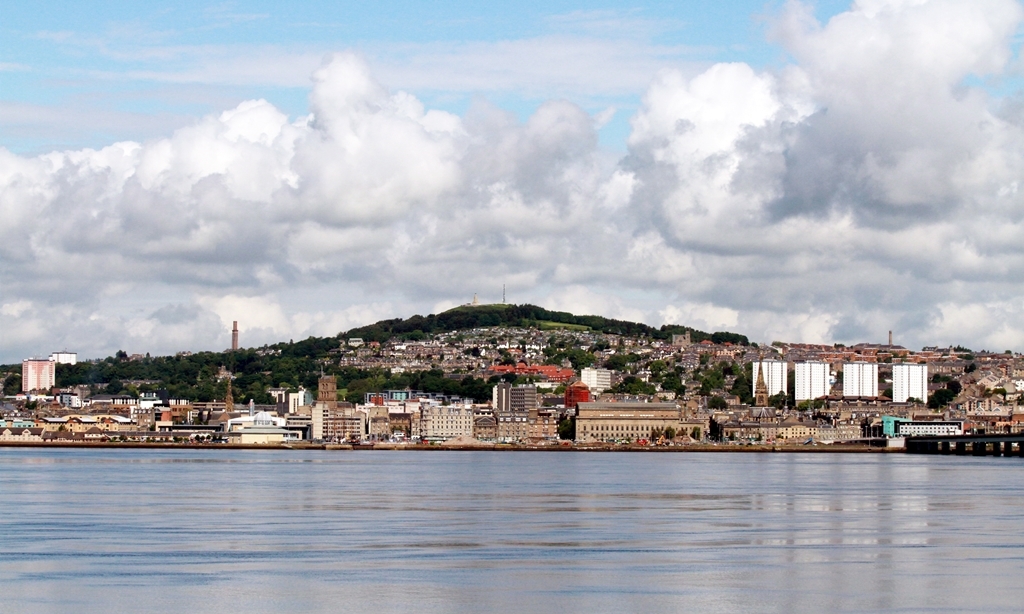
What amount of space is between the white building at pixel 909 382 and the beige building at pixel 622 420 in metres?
48.4

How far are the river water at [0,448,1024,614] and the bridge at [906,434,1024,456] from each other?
76.8 m

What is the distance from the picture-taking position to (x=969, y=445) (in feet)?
461

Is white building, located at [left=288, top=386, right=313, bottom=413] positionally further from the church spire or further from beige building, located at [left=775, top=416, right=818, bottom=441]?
the church spire

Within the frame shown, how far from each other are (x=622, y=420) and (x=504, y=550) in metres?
128

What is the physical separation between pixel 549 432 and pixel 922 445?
34960 mm

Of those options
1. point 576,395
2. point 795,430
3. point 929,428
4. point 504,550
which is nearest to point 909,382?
point 929,428

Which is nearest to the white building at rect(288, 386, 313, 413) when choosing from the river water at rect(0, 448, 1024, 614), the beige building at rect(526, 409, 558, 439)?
the beige building at rect(526, 409, 558, 439)

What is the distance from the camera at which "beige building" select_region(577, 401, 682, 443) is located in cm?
15425

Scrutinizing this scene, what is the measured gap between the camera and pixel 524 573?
25219 millimetres

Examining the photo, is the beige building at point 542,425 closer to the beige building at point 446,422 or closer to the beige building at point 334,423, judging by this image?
the beige building at point 446,422

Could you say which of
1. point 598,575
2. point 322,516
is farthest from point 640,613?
point 322,516

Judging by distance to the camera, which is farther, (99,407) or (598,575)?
(99,407)

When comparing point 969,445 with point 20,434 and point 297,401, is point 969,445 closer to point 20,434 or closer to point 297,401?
point 297,401

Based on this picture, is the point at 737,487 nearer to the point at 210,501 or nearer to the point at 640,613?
the point at 210,501
